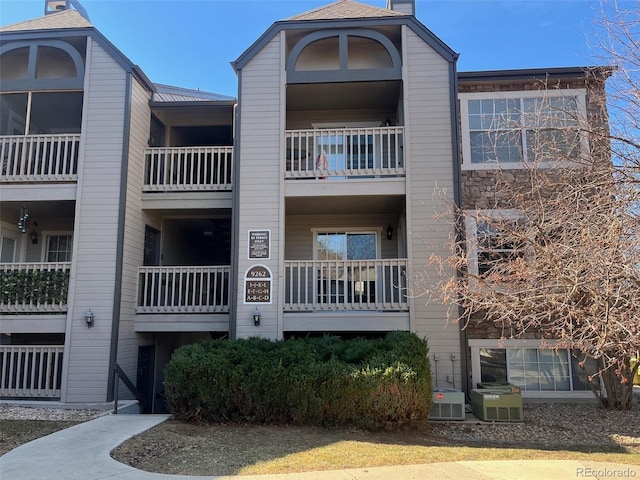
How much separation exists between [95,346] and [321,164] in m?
6.10

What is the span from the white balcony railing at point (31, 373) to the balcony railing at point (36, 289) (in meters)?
0.83

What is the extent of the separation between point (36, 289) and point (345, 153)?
731cm

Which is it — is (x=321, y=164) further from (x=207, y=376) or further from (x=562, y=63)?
(x=562, y=63)

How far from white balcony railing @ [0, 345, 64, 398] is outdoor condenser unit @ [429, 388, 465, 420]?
7.50 meters

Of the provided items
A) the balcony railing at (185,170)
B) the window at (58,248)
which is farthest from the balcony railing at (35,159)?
the window at (58,248)

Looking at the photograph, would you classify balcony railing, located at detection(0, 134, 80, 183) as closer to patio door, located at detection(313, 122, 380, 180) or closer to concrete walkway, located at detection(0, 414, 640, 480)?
patio door, located at detection(313, 122, 380, 180)

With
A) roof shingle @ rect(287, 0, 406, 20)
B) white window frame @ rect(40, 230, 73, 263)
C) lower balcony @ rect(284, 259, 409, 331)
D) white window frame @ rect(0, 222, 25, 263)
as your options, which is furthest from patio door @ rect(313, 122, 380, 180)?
white window frame @ rect(0, 222, 25, 263)

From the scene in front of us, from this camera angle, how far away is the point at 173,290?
10.7 m

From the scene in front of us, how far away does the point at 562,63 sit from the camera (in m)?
10.6

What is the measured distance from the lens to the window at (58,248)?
12.4 metres

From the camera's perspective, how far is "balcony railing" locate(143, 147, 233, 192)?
11.0m

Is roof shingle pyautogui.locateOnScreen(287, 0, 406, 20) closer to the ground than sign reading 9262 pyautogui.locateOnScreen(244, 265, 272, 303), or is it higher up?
higher up

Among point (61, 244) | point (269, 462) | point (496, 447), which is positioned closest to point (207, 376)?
point (269, 462)

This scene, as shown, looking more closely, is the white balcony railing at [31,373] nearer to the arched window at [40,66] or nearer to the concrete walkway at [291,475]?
the concrete walkway at [291,475]
